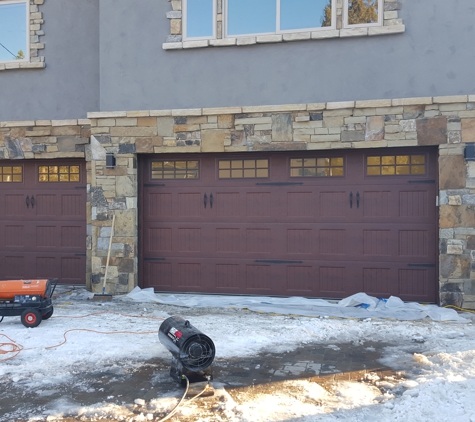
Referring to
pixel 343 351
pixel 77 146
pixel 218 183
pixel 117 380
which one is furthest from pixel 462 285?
pixel 77 146

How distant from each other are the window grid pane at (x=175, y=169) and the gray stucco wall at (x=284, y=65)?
91cm

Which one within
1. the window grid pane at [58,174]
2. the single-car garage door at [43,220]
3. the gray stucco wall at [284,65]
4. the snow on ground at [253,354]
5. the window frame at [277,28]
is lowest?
the snow on ground at [253,354]

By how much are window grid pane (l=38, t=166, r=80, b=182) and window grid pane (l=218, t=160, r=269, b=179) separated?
2708mm

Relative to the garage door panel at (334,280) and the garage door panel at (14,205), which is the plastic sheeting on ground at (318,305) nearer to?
the garage door panel at (334,280)

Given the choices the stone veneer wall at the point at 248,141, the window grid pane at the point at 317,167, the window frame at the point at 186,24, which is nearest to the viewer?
the stone veneer wall at the point at 248,141

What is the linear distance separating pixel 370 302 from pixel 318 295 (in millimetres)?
866

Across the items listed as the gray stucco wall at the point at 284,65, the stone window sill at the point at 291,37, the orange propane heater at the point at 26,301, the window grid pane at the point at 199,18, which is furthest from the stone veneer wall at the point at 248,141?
the orange propane heater at the point at 26,301

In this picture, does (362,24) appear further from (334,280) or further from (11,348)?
(11,348)

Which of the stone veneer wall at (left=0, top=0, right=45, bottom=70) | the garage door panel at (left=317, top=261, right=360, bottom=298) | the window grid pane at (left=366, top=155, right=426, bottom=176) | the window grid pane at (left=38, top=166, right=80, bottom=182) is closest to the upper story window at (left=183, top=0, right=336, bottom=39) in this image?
the window grid pane at (left=366, top=155, right=426, bottom=176)

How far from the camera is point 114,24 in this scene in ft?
28.8

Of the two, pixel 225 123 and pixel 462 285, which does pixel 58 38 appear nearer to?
pixel 225 123

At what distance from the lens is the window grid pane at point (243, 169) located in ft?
28.2

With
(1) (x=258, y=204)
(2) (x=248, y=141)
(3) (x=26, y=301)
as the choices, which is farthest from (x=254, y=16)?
(3) (x=26, y=301)

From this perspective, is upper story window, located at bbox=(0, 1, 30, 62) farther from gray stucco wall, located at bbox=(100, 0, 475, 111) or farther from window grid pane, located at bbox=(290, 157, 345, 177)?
window grid pane, located at bbox=(290, 157, 345, 177)
